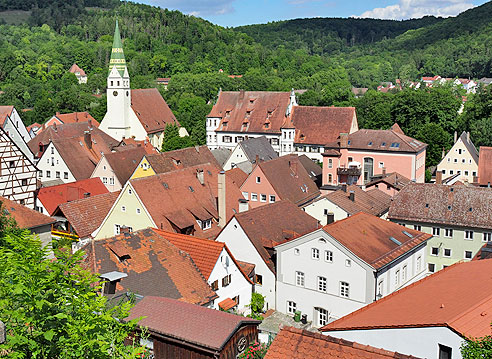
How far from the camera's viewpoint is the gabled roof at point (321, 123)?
6531cm

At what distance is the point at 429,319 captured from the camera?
15.5m

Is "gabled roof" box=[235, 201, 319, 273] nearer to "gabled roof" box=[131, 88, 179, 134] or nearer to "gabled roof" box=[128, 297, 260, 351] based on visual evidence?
"gabled roof" box=[128, 297, 260, 351]

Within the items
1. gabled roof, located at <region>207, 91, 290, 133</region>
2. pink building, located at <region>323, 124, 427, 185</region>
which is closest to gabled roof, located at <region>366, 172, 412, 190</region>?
pink building, located at <region>323, 124, 427, 185</region>

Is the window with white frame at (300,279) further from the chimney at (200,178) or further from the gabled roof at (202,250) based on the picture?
the chimney at (200,178)

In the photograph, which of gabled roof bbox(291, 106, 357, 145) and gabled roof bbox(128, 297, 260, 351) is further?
gabled roof bbox(291, 106, 357, 145)

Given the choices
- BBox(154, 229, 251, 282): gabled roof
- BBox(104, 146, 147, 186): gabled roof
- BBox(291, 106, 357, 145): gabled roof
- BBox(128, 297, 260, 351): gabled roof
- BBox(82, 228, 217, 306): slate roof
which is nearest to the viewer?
BBox(128, 297, 260, 351): gabled roof

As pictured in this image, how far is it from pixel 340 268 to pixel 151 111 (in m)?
54.9

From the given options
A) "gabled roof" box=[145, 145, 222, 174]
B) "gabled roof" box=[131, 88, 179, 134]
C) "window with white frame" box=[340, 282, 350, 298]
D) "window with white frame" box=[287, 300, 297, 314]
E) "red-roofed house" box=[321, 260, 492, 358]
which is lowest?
"window with white frame" box=[287, 300, 297, 314]

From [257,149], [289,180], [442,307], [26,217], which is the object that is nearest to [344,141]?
[257,149]

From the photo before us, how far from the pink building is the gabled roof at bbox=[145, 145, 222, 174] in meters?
12.1

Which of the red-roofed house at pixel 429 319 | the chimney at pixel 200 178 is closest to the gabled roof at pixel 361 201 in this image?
the chimney at pixel 200 178

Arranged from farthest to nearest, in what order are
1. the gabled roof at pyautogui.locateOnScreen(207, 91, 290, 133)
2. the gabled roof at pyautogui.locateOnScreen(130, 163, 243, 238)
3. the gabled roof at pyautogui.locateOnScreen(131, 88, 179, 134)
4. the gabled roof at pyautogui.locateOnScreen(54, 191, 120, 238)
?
the gabled roof at pyautogui.locateOnScreen(131, 88, 179, 134) < the gabled roof at pyautogui.locateOnScreen(207, 91, 290, 133) < the gabled roof at pyautogui.locateOnScreen(54, 191, 120, 238) < the gabled roof at pyautogui.locateOnScreen(130, 163, 243, 238)

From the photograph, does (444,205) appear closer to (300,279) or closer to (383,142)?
(300,279)

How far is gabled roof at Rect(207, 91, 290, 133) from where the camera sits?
69.6m
